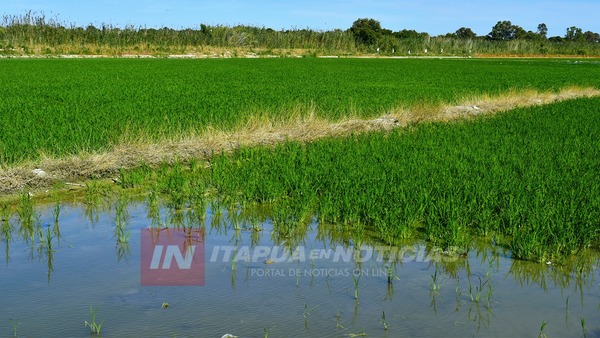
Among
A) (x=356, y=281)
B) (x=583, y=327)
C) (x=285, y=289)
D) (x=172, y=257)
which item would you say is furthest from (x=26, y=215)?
(x=583, y=327)

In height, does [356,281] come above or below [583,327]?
below

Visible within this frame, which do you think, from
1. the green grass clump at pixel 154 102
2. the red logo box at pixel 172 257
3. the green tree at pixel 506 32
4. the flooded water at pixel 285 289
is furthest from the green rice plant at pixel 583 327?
the green tree at pixel 506 32

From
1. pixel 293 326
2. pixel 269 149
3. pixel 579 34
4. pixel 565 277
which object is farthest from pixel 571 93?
pixel 579 34

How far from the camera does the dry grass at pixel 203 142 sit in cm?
774

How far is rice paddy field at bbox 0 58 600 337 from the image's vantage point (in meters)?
4.08

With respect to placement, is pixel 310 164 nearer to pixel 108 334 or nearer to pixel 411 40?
pixel 108 334

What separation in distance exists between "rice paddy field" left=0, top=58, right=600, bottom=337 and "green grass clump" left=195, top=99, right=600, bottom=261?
0.03 meters

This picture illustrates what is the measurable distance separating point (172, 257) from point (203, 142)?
459cm

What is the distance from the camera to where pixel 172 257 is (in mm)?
5215

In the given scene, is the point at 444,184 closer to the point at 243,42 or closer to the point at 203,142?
the point at 203,142

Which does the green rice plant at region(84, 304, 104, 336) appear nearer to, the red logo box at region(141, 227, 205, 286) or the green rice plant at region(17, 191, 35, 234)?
the red logo box at region(141, 227, 205, 286)

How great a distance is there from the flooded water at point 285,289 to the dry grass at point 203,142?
5.90 ft

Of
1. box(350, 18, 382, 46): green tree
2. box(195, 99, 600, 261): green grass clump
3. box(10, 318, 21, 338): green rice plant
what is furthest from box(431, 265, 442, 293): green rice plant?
box(350, 18, 382, 46): green tree

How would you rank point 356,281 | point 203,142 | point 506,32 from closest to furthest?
point 356,281 < point 203,142 < point 506,32
